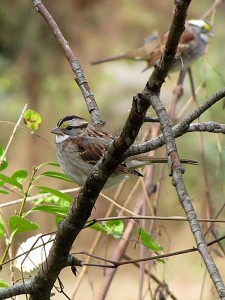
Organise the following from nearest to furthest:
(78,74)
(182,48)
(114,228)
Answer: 1. (114,228)
2. (78,74)
3. (182,48)

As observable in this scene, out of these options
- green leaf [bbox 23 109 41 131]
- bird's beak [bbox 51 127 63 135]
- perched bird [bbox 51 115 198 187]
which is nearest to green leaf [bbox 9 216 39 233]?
green leaf [bbox 23 109 41 131]

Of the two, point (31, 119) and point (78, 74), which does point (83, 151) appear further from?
point (31, 119)

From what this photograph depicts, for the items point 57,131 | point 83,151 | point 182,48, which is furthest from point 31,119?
point 182,48

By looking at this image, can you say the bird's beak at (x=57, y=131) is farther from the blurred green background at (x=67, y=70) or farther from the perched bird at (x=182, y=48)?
the blurred green background at (x=67, y=70)

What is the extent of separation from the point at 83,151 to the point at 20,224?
1293 mm

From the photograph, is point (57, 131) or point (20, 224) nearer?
point (20, 224)

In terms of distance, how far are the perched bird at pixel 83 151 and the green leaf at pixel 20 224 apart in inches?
36.9

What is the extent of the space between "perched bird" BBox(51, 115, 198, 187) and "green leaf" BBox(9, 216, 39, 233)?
0.94 m

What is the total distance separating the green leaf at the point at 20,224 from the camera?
1506 millimetres

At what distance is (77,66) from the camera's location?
1.94m

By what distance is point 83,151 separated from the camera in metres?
2.81

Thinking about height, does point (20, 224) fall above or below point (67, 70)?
below

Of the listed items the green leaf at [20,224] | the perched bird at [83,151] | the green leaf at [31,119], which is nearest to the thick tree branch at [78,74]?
the green leaf at [31,119]

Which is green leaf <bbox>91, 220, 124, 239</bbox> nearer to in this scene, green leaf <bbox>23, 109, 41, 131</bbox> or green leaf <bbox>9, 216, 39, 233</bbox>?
green leaf <bbox>9, 216, 39, 233</bbox>
